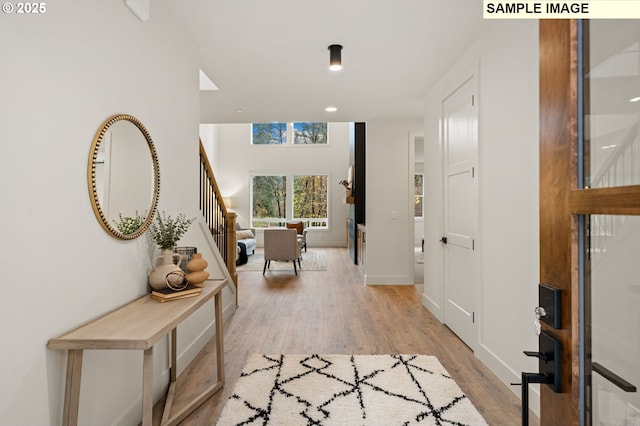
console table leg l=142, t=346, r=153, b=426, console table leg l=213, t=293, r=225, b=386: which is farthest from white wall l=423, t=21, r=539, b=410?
console table leg l=142, t=346, r=153, b=426

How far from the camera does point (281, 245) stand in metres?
6.31

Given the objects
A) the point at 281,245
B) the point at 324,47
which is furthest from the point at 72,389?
the point at 281,245

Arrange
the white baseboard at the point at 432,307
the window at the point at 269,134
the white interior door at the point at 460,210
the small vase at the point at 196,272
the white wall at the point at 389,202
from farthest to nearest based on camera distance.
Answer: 1. the window at the point at 269,134
2. the white wall at the point at 389,202
3. the white baseboard at the point at 432,307
4. the white interior door at the point at 460,210
5. the small vase at the point at 196,272

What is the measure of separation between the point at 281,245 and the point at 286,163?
4802 mm

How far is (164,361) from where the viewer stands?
222 cm

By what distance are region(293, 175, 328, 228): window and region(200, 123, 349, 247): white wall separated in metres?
0.21

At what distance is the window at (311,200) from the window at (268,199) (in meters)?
0.38

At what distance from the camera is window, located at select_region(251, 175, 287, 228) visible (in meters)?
10.6

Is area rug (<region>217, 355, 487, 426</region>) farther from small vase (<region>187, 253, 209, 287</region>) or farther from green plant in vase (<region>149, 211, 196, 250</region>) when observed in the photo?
green plant in vase (<region>149, 211, 196, 250</region>)

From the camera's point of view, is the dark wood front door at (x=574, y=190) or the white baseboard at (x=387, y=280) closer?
the dark wood front door at (x=574, y=190)

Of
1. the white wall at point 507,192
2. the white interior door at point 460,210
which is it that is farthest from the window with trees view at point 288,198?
the white wall at point 507,192

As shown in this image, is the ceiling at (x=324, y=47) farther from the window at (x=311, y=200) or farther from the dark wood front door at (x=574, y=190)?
the window at (x=311, y=200)

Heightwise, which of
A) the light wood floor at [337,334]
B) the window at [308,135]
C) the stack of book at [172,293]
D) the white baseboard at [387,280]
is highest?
the window at [308,135]

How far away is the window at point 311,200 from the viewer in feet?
35.0
